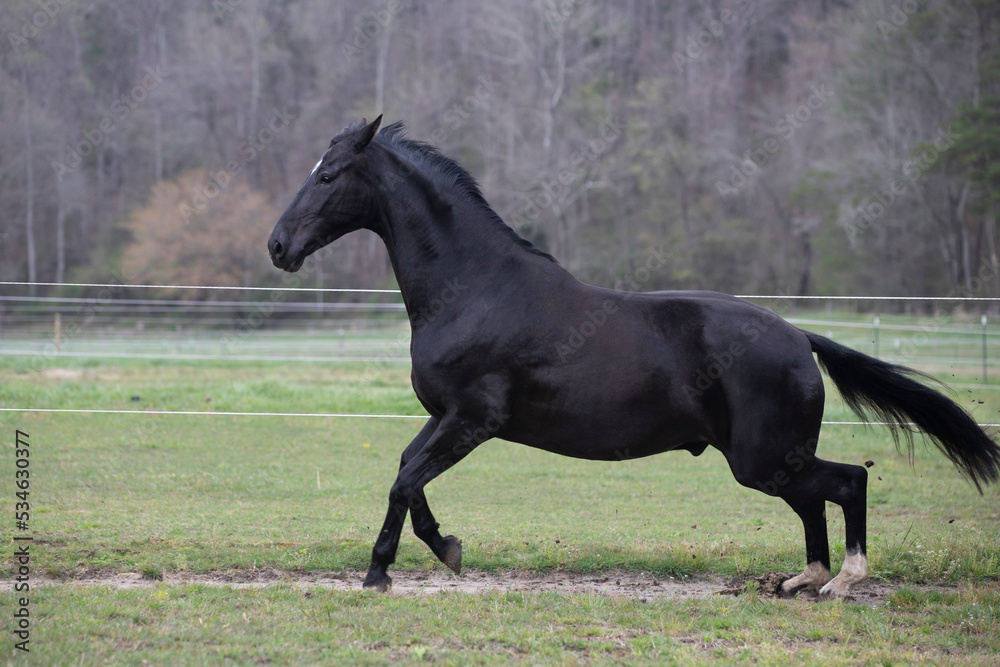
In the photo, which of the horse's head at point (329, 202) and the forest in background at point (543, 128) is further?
the forest in background at point (543, 128)

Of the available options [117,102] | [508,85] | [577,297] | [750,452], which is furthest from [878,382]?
[117,102]

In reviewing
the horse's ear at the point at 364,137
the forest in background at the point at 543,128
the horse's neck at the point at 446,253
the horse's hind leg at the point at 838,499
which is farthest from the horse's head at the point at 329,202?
the forest in background at the point at 543,128

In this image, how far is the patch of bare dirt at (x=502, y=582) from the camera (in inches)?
189

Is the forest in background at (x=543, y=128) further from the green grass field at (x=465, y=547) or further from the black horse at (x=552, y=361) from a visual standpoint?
the black horse at (x=552, y=361)

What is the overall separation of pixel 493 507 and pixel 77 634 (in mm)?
3867

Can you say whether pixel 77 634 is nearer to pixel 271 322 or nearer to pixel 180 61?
pixel 271 322

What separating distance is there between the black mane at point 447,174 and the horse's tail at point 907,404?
1.87 m

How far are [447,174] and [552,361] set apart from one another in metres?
1.28

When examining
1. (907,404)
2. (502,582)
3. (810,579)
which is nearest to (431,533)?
(502,582)

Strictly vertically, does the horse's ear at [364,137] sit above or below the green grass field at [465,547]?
above

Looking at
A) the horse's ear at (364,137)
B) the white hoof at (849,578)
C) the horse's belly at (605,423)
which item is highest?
the horse's ear at (364,137)

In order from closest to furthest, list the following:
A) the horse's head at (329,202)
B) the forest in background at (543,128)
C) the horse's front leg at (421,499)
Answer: the horse's front leg at (421,499) → the horse's head at (329,202) → the forest in background at (543,128)

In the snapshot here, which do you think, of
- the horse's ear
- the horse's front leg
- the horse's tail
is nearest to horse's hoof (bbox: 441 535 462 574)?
the horse's front leg

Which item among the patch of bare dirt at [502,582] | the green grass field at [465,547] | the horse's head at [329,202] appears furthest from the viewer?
the patch of bare dirt at [502,582]
